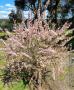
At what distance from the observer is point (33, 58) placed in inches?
429

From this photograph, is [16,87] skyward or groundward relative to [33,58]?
groundward

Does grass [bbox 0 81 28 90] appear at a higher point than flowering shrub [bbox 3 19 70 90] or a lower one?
lower

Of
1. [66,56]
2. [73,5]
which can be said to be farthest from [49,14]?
[66,56]

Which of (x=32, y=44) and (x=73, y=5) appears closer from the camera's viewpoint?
(x=32, y=44)

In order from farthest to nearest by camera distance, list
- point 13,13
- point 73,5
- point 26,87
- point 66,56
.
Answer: point 13,13 < point 73,5 < point 66,56 < point 26,87

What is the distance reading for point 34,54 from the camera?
427 inches

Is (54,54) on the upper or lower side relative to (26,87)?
upper

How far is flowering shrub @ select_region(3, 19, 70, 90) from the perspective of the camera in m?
10.8

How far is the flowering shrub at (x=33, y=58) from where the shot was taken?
10.8 m

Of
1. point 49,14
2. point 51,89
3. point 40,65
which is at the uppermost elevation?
point 49,14

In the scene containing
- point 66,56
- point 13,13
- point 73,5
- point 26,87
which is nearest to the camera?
point 26,87

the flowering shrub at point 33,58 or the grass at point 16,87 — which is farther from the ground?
the flowering shrub at point 33,58

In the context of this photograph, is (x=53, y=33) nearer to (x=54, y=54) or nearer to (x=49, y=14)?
(x=54, y=54)

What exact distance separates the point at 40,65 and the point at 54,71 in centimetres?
44
